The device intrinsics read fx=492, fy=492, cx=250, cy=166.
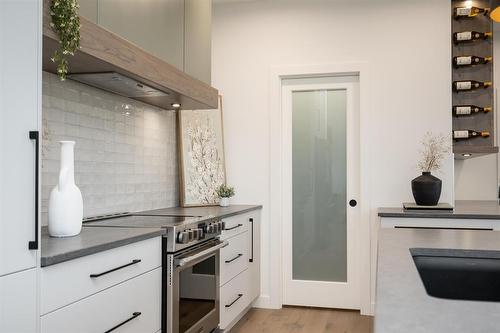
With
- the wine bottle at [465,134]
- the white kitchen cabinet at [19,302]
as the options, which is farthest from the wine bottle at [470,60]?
the white kitchen cabinet at [19,302]

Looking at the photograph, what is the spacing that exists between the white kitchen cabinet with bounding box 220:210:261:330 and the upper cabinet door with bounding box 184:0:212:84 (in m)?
1.05

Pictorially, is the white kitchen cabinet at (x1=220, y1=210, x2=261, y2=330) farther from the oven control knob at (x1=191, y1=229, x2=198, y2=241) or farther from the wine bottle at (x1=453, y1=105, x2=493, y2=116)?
the wine bottle at (x1=453, y1=105, x2=493, y2=116)

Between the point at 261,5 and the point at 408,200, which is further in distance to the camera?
the point at 261,5

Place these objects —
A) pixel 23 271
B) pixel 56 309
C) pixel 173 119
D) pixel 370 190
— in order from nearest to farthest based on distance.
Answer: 1. pixel 23 271
2. pixel 56 309
3. pixel 173 119
4. pixel 370 190

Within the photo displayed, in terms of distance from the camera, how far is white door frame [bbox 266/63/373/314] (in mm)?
4191

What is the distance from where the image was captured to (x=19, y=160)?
1419 millimetres

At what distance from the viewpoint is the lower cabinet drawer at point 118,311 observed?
1.63 metres

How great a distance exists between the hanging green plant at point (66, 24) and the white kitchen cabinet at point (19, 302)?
0.78m

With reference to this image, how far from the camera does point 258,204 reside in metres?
4.43

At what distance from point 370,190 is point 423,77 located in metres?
1.04

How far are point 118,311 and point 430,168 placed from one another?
2841 mm

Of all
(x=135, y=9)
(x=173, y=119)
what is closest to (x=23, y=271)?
(x=135, y=9)

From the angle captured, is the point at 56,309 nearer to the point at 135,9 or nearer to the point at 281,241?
the point at 135,9

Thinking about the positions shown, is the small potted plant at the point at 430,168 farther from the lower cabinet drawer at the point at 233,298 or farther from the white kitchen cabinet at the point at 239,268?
the lower cabinet drawer at the point at 233,298
